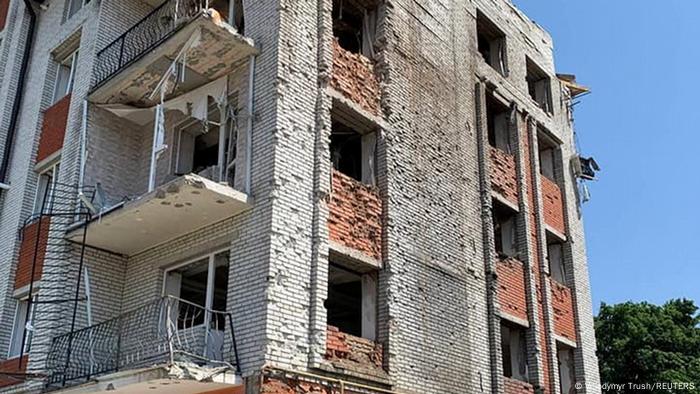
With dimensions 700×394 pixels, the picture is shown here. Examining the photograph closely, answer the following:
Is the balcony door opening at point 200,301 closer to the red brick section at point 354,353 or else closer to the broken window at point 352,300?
the red brick section at point 354,353

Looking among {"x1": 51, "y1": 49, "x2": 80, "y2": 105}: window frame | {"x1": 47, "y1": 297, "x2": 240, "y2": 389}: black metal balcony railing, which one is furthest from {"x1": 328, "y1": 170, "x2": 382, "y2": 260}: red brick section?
{"x1": 51, "y1": 49, "x2": 80, "y2": 105}: window frame

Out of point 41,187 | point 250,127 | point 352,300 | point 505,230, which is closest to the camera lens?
point 250,127

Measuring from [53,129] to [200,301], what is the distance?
173 inches

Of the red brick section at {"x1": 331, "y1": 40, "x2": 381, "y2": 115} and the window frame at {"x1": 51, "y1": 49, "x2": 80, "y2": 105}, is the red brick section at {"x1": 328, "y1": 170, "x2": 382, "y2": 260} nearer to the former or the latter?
the red brick section at {"x1": 331, "y1": 40, "x2": 381, "y2": 115}

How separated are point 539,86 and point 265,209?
12041mm

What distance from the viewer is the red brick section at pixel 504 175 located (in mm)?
16219

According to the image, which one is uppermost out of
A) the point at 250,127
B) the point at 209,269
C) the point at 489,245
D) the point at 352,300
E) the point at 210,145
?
the point at 210,145

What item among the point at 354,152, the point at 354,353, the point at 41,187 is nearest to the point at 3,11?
the point at 41,187

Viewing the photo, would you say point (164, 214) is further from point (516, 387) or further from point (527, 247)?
point (527, 247)

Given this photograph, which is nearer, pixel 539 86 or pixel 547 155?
pixel 547 155

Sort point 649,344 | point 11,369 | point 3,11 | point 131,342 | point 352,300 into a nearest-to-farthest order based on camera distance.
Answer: point 131,342, point 11,369, point 352,300, point 3,11, point 649,344

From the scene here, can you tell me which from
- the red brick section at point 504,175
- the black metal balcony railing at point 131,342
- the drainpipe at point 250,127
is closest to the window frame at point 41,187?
the black metal balcony railing at point 131,342

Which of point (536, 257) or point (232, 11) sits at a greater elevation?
point (232, 11)

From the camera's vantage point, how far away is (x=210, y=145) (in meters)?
13.9
